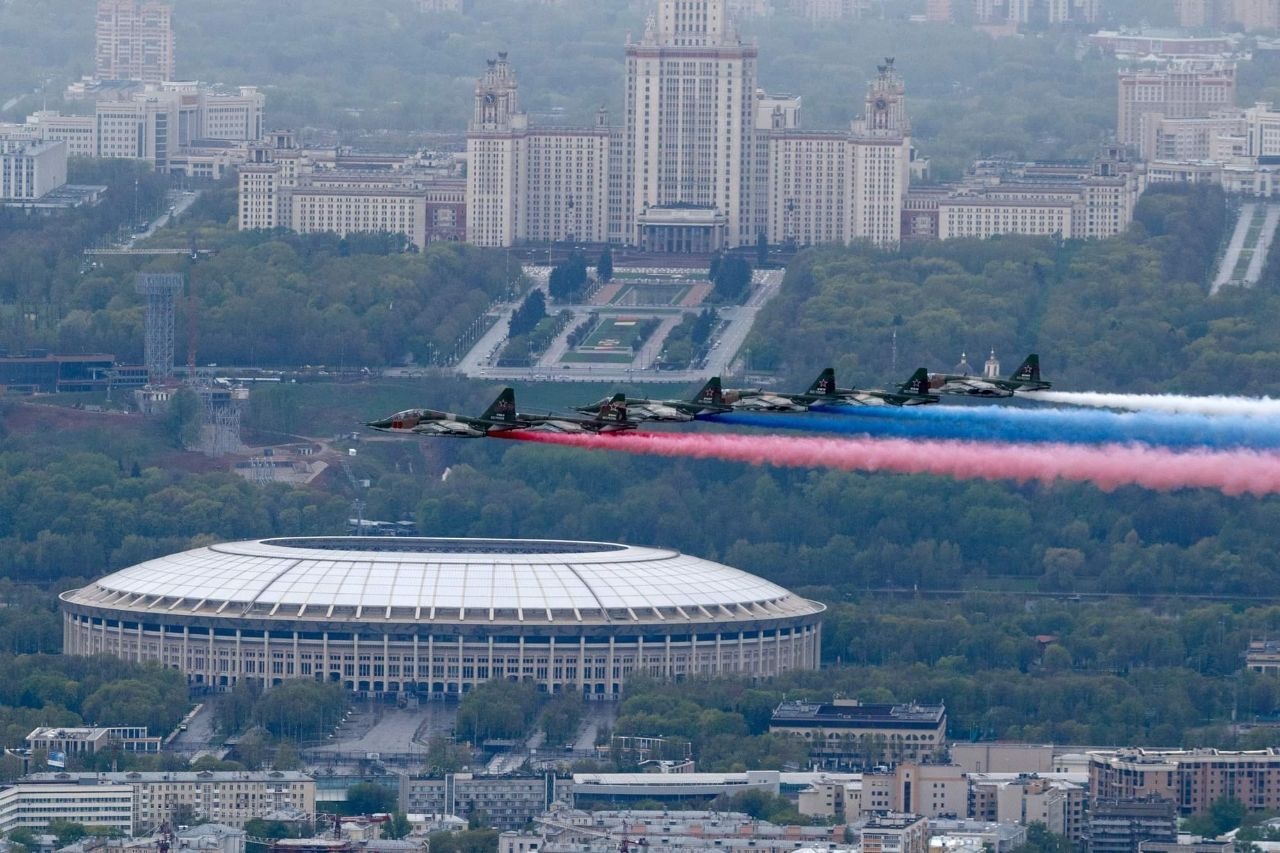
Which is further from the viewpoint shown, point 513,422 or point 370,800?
point 370,800

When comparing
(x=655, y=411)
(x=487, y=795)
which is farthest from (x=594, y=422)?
(x=487, y=795)

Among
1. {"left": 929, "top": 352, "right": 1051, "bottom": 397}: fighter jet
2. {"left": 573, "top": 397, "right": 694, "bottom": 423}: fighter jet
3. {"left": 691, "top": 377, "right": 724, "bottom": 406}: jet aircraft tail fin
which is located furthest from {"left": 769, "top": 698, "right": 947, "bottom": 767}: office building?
{"left": 929, "top": 352, "right": 1051, "bottom": 397}: fighter jet

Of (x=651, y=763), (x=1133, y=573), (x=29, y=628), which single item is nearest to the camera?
(x=651, y=763)

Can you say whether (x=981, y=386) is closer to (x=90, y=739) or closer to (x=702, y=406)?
(x=702, y=406)

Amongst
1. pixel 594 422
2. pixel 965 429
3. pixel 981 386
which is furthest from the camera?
pixel 965 429

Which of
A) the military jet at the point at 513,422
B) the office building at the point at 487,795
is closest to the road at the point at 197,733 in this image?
the office building at the point at 487,795

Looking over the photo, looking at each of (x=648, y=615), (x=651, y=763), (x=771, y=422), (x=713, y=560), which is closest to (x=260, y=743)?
(x=651, y=763)

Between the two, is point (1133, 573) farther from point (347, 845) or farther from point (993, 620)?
point (347, 845)

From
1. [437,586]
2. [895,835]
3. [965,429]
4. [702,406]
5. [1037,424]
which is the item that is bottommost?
[437,586]
